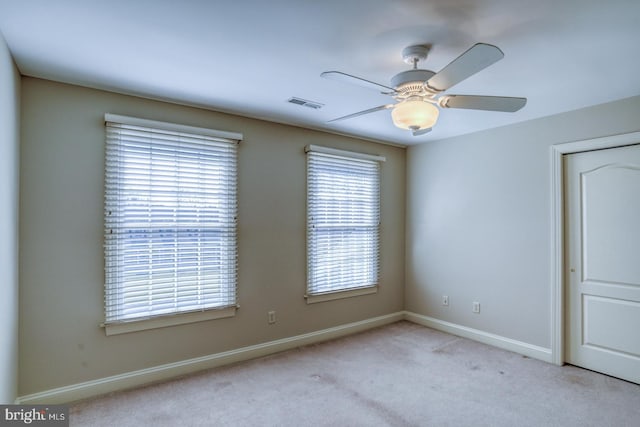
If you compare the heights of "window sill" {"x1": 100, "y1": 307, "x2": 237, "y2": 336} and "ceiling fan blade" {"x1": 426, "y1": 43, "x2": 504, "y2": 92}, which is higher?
"ceiling fan blade" {"x1": 426, "y1": 43, "x2": 504, "y2": 92}

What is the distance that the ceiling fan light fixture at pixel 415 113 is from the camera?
2080 mm

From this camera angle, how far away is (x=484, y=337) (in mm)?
4023

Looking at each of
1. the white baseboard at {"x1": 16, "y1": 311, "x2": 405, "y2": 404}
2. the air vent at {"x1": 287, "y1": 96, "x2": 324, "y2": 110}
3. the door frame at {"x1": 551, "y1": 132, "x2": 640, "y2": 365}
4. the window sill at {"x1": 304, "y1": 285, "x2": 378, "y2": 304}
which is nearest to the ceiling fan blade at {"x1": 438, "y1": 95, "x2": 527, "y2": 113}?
the air vent at {"x1": 287, "y1": 96, "x2": 324, "y2": 110}

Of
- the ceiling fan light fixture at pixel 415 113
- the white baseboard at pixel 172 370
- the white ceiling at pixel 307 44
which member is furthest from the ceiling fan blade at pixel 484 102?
the white baseboard at pixel 172 370

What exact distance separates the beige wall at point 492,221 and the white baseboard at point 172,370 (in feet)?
4.20

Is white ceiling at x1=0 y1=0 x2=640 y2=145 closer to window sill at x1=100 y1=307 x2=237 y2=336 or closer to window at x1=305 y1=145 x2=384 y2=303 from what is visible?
window at x1=305 y1=145 x2=384 y2=303

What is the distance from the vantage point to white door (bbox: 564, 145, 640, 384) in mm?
3049

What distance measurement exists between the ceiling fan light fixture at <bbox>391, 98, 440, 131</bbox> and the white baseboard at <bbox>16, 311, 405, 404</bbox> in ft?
8.68

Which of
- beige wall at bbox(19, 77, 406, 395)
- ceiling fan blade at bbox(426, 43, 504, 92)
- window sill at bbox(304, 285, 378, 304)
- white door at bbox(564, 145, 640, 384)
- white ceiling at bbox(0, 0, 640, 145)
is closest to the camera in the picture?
ceiling fan blade at bbox(426, 43, 504, 92)

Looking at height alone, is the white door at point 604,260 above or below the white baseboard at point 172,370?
above

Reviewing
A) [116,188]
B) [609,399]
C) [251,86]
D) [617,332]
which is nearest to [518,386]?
A: [609,399]

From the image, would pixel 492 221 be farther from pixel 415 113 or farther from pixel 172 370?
pixel 172 370

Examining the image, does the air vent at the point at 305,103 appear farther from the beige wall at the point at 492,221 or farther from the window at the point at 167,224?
the beige wall at the point at 492,221

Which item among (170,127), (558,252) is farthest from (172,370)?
(558,252)
